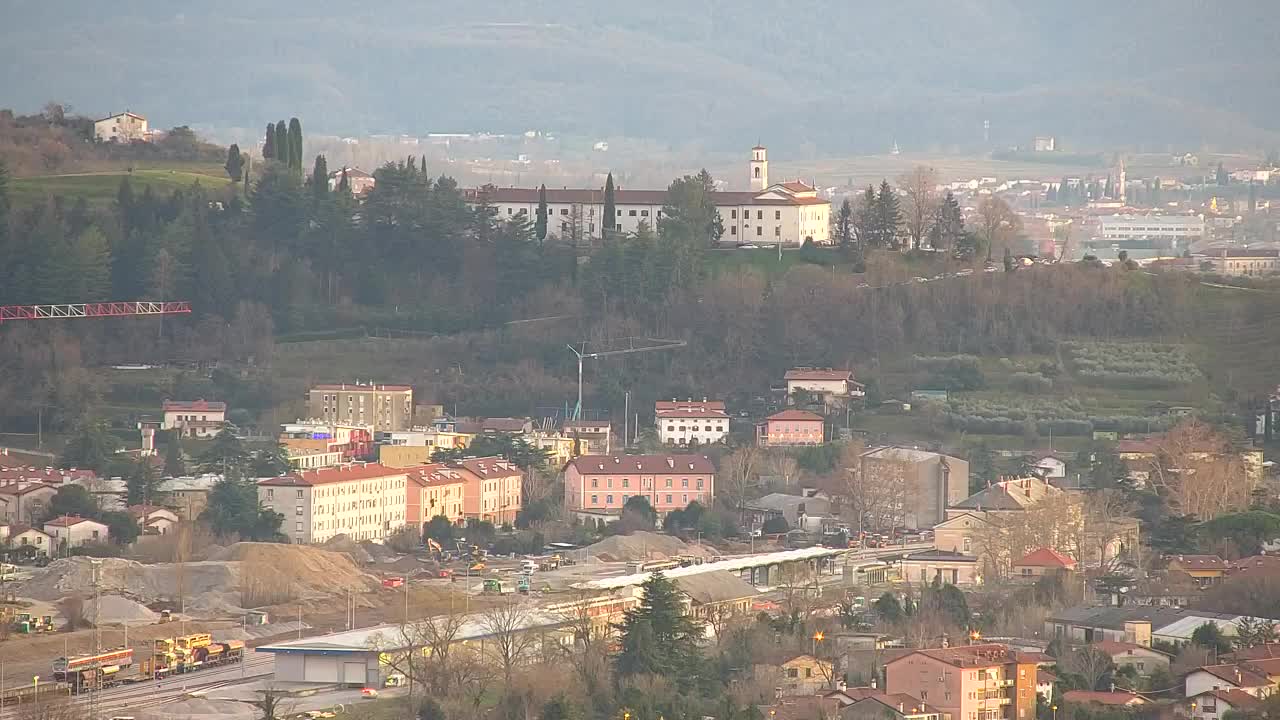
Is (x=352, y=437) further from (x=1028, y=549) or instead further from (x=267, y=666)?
(x=267, y=666)

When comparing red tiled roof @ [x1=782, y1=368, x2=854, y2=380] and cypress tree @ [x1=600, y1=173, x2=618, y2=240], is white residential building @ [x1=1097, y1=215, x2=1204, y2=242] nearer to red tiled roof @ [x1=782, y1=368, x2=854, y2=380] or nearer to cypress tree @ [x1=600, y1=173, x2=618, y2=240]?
cypress tree @ [x1=600, y1=173, x2=618, y2=240]

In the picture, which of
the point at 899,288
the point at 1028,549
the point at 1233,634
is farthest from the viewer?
the point at 899,288

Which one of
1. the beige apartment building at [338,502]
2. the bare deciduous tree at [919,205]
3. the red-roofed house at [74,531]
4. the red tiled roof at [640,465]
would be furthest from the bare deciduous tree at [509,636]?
the bare deciduous tree at [919,205]

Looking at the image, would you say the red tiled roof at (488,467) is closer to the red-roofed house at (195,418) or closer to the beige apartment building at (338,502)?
the beige apartment building at (338,502)

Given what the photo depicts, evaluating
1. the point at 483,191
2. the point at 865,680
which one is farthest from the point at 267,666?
the point at 483,191

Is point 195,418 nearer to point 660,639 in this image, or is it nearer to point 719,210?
point 719,210

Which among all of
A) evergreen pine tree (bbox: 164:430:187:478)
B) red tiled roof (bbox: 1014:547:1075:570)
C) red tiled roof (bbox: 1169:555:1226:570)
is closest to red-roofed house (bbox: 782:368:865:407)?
evergreen pine tree (bbox: 164:430:187:478)
